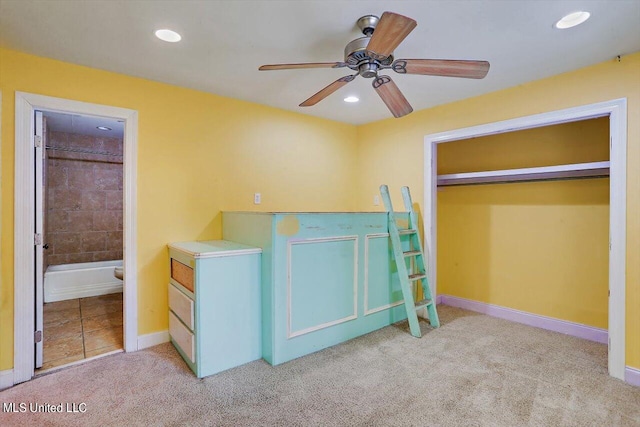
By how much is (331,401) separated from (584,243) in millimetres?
2794

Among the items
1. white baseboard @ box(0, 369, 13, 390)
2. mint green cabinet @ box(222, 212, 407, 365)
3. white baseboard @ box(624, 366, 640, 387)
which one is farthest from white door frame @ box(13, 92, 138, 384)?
white baseboard @ box(624, 366, 640, 387)

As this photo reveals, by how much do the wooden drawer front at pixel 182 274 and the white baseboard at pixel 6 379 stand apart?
1175 millimetres

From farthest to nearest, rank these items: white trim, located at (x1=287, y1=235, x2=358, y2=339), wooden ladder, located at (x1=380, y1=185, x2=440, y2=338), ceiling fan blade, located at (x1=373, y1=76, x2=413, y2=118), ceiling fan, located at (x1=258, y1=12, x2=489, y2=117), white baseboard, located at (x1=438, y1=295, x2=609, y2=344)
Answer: wooden ladder, located at (x1=380, y1=185, x2=440, y2=338)
white baseboard, located at (x1=438, y1=295, x2=609, y2=344)
white trim, located at (x1=287, y1=235, x2=358, y2=339)
ceiling fan blade, located at (x1=373, y1=76, x2=413, y2=118)
ceiling fan, located at (x1=258, y1=12, x2=489, y2=117)

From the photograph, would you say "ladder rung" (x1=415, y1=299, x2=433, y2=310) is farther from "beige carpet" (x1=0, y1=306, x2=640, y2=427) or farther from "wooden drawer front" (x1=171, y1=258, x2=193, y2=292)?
"wooden drawer front" (x1=171, y1=258, x2=193, y2=292)

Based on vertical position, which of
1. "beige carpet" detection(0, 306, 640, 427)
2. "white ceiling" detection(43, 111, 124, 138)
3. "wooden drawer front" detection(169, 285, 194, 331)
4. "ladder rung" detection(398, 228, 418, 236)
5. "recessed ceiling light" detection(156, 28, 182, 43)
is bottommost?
"beige carpet" detection(0, 306, 640, 427)

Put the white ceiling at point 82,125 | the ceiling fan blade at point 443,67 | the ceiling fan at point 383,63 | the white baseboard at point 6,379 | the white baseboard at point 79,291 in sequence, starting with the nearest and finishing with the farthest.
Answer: the ceiling fan at point 383,63
the ceiling fan blade at point 443,67
the white baseboard at point 6,379
the white ceiling at point 82,125
the white baseboard at point 79,291

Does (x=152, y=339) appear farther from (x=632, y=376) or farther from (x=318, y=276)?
(x=632, y=376)

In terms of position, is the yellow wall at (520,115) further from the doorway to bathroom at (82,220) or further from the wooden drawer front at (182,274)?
the doorway to bathroom at (82,220)

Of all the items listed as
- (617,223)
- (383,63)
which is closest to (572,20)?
(383,63)

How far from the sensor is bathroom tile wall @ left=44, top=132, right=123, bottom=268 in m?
4.74

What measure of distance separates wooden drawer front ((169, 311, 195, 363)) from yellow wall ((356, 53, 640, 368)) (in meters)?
2.57

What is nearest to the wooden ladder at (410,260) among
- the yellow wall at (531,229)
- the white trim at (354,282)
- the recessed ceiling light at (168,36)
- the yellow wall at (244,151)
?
the yellow wall at (244,151)

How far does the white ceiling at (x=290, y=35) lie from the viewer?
1729 millimetres

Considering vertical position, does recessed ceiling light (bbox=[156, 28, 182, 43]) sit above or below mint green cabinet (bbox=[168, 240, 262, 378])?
above
